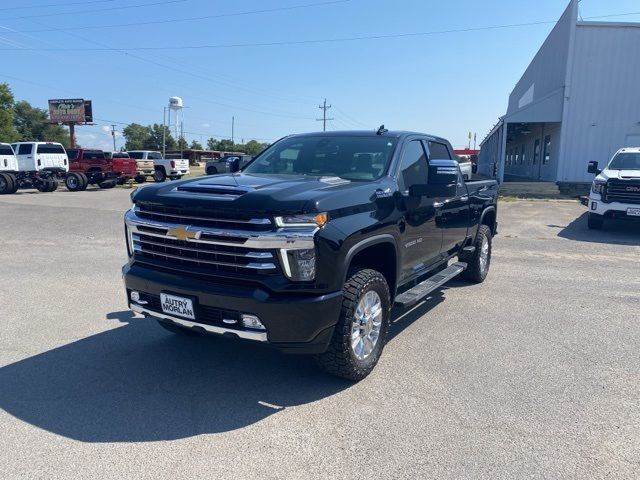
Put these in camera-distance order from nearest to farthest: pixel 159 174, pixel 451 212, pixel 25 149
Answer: pixel 451 212 < pixel 25 149 < pixel 159 174

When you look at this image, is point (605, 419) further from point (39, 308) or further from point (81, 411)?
point (39, 308)

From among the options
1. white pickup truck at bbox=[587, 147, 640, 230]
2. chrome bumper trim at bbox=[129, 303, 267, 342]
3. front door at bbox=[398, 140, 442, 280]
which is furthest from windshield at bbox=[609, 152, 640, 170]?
chrome bumper trim at bbox=[129, 303, 267, 342]

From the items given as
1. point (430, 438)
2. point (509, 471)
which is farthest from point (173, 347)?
point (509, 471)

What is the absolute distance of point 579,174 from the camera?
21.8 metres

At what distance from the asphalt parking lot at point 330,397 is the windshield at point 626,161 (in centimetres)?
741

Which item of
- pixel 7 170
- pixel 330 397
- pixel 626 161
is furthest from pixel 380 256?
pixel 7 170

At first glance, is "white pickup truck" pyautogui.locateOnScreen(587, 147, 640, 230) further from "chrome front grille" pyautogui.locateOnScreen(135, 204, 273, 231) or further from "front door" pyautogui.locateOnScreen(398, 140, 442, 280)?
"chrome front grille" pyautogui.locateOnScreen(135, 204, 273, 231)

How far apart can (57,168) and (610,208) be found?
938 inches

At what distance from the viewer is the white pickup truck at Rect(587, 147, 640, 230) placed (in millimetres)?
11109

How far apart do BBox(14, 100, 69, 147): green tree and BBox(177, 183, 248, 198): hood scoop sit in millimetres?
100477

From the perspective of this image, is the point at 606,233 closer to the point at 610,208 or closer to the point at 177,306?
the point at 610,208

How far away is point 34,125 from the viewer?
3684 inches

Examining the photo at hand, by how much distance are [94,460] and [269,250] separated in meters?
1.60

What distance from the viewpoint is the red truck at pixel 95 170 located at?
2478 centimetres
